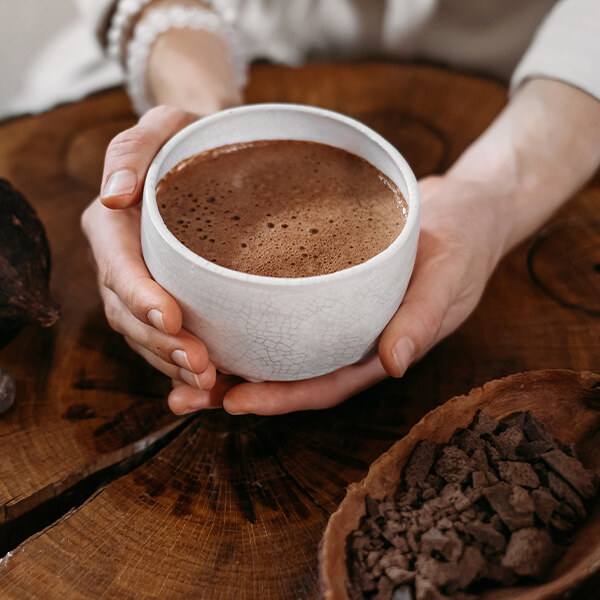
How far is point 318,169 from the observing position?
78cm

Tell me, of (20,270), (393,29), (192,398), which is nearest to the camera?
(192,398)

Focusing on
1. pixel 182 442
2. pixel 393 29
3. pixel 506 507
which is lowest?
pixel 182 442

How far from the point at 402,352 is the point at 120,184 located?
37 centimetres

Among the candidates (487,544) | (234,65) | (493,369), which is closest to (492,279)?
(493,369)

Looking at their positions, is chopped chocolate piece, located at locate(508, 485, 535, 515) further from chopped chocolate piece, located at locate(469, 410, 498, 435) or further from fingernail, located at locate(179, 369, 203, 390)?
fingernail, located at locate(179, 369, 203, 390)

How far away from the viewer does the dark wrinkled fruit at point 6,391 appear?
788 millimetres

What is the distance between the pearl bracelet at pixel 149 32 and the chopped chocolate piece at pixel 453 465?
2.97 feet

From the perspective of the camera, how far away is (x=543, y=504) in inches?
24.7

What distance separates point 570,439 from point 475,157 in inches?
20.9

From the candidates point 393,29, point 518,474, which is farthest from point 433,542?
point 393,29

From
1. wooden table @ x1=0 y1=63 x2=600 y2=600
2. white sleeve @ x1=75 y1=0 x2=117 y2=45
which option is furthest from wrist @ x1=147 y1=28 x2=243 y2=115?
wooden table @ x1=0 y1=63 x2=600 y2=600

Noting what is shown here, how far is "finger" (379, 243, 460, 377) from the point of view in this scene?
27.5 inches

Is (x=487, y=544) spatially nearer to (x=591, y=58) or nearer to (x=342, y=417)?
(x=342, y=417)

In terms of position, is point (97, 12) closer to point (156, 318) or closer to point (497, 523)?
point (156, 318)
